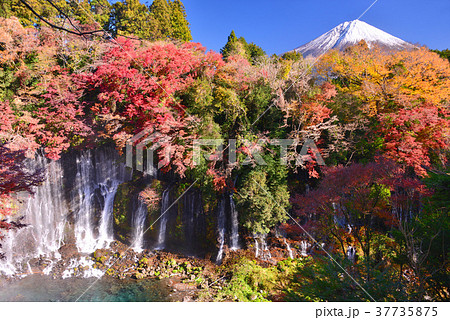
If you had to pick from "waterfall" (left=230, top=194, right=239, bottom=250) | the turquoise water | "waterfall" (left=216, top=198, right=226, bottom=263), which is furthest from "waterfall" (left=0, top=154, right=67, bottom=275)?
"waterfall" (left=230, top=194, right=239, bottom=250)

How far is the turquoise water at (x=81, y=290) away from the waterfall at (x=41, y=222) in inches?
50.1

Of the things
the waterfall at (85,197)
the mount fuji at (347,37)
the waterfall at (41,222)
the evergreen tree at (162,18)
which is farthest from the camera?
the evergreen tree at (162,18)

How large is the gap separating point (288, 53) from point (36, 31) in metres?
12.6

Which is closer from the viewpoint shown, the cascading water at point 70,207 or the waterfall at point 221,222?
the waterfall at point 221,222

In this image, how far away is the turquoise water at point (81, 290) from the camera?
25.4ft

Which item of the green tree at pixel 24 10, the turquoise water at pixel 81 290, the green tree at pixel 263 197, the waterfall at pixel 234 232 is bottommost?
the turquoise water at pixel 81 290

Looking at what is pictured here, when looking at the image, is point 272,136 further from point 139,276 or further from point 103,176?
point 103,176

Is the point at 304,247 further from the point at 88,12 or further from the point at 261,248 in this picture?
the point at 88,12

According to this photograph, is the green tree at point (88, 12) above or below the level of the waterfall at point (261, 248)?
above

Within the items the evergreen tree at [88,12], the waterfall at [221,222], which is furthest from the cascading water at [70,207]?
the evergreen tree at [88,12]

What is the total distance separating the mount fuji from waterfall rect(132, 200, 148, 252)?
35.9 ft

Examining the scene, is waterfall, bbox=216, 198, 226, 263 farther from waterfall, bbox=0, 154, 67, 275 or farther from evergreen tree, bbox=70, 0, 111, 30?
evergreen tree, bbox=70, 0, 111, 30

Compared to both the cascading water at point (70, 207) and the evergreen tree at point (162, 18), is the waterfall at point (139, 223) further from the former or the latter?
the evergreen tree at point (162, 18)

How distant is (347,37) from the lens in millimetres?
12328
